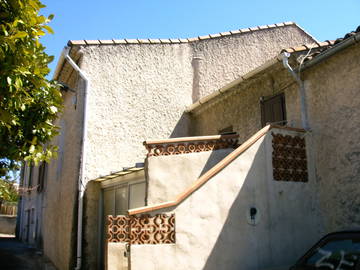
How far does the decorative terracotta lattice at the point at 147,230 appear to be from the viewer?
5922 millimetres

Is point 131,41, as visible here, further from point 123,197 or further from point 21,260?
point 21,260

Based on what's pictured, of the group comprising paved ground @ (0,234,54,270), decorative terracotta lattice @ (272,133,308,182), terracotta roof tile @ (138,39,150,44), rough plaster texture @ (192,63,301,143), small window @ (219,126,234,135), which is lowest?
paved ground @ (0,234,54,270)

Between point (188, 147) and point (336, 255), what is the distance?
12.6 ft

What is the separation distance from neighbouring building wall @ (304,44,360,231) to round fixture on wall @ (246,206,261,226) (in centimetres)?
152

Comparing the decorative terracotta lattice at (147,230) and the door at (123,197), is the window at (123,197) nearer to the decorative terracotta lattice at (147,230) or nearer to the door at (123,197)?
the door at (123,197)

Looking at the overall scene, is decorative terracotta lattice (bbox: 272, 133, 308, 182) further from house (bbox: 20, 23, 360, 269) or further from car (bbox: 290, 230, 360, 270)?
car (bbox: 290, 230, 360, 270)

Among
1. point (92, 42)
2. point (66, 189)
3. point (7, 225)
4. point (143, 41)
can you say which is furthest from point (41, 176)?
point (7, 225)

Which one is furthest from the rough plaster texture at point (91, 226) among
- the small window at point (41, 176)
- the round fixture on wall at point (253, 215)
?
the small window at point (41, 176)

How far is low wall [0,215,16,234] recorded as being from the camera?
1091 inches

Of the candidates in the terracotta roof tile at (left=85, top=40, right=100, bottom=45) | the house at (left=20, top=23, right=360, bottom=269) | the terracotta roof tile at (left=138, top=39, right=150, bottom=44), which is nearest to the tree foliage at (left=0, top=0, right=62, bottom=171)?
the house at (left=20, top=23, right=360, bottom=269)

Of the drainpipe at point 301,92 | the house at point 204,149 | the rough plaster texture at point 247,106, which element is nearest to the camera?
the house at point 204,149

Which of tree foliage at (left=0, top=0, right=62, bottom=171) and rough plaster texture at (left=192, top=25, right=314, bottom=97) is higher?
rough plaster texture at (left=192, top=25, right=314, bottom=97)

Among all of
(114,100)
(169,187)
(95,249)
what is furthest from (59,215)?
(169,187)

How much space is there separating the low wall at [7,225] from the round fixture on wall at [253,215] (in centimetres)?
2520
